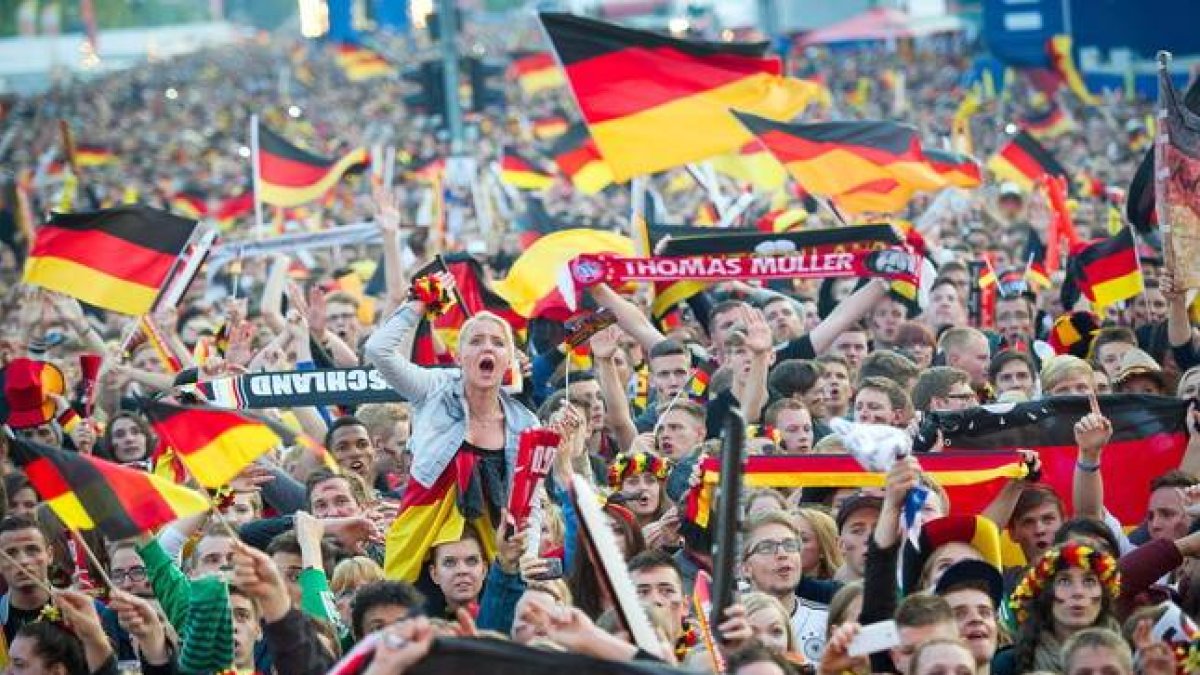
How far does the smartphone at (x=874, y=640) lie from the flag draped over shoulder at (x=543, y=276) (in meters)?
6.33

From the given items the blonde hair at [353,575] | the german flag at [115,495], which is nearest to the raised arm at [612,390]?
the blonde hair at [353,575]

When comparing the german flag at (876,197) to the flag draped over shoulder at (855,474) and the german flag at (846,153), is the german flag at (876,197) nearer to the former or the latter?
the german flag at (846,153)

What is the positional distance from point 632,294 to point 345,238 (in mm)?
3586

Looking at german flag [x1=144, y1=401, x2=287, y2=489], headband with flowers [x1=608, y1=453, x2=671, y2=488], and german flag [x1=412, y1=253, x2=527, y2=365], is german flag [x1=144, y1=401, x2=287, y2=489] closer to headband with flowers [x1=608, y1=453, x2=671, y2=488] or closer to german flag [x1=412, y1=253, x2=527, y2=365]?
headband with flowers [x1=608, y1=453, x2=671, y2=488]

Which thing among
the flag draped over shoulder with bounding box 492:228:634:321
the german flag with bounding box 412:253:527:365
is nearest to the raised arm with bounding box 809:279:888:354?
the flag draped over shoulder with bounding box 492:228:634:321

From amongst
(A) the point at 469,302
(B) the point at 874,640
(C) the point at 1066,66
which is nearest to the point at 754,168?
(A) the point at 469,302

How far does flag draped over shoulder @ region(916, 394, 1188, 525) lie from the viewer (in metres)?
11.3

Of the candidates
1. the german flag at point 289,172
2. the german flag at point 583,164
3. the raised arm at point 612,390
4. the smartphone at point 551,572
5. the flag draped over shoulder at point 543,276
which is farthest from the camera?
the german flag at point 583,164

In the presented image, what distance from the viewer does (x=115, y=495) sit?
876 cm

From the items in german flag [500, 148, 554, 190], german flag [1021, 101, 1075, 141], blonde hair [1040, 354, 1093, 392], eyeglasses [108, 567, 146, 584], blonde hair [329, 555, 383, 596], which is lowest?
eyeglasses [108, 567, 146, 584]

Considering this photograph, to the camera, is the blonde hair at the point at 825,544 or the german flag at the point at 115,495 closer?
the german flag at the point at 115,495

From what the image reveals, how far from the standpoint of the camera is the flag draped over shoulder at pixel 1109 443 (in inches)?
445

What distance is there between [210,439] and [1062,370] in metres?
3.92

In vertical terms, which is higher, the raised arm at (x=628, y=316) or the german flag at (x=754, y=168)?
the german flag at (x=754, y=168)
